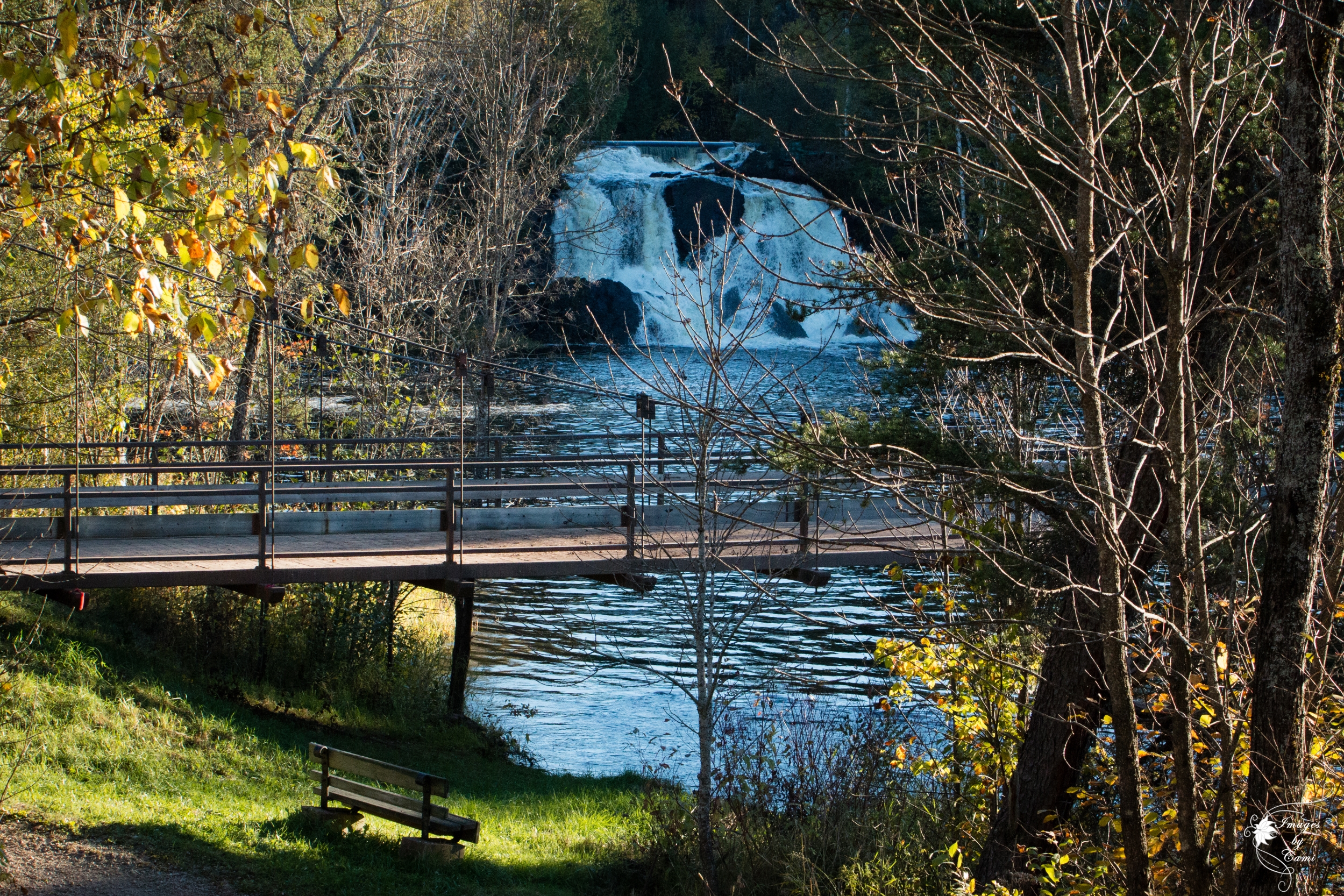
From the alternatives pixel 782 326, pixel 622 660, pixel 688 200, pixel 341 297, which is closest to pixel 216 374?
pixel 341 297

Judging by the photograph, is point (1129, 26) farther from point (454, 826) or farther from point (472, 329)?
point (472, 329)

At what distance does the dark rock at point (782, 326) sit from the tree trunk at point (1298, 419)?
36.1m

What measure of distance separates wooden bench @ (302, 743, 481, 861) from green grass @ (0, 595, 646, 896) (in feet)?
0.49

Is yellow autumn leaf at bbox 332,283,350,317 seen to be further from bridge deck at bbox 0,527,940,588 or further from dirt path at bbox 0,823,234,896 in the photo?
bridge deck at bbox 0,527,940,588

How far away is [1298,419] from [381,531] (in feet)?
37.7

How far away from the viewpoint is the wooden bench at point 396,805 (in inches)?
320

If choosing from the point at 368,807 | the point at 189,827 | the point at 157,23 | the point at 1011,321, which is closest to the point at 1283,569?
the point at 1011,321

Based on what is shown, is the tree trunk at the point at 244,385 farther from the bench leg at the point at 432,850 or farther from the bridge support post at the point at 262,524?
the bench leg at the point at 432,850

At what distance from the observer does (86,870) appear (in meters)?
6.96

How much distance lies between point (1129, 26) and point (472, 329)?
18.1m

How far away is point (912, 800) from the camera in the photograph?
927cm

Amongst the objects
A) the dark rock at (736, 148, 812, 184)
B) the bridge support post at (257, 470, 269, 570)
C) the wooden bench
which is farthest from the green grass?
the dark rock at (736, 148, 812, 184)

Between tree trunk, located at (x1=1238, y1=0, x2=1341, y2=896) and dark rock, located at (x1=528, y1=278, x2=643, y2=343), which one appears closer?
tree trunk, located at (x1=1238, y1=0, x2=1341, y2=896)

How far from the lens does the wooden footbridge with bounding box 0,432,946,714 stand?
1002 cm
